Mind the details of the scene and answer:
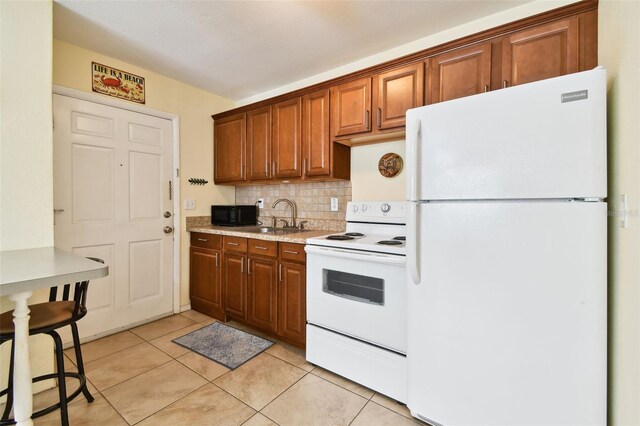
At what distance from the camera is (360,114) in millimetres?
2311

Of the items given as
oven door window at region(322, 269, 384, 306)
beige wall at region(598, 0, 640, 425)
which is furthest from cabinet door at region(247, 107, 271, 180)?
beige wall at region(598, 0, 640, 425)

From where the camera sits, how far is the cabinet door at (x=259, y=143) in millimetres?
2916

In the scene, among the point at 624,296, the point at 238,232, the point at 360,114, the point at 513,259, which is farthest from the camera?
the point at 238,232

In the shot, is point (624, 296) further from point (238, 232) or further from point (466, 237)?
point (238, 232)

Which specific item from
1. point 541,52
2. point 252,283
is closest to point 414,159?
point 541,52

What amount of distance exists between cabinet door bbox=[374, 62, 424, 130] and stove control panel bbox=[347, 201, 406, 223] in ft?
1.95

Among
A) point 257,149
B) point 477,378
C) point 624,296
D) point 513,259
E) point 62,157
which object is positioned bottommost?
point 477,378

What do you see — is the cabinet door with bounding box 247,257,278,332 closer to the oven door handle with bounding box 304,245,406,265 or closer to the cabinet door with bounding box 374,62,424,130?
the oven door handle with bounding box 304,245,406,265

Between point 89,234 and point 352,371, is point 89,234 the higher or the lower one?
the higher one

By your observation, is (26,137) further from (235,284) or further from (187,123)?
(235,284)

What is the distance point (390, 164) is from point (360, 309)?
4.13 feet

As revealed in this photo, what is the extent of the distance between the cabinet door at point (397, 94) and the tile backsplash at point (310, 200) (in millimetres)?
751

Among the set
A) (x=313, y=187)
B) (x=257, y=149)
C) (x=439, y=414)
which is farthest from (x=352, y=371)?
(x=257, y=149)

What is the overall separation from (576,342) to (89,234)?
3.28 metres
